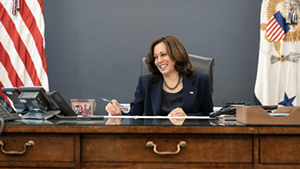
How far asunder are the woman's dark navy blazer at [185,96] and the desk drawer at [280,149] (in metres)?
0.97

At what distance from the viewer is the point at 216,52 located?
285 cm

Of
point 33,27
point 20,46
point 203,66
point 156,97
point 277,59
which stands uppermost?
point 33,27

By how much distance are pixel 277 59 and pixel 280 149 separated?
2113 millimetres

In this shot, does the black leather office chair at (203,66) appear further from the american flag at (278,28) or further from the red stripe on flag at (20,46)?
the red stripe on flag at (20,46)

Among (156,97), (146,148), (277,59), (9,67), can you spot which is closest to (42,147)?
(146,148)

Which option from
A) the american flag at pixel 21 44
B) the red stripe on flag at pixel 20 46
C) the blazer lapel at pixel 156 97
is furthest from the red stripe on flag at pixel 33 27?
the blazer lapel at pixel 156 97

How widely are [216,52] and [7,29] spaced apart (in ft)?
7.32

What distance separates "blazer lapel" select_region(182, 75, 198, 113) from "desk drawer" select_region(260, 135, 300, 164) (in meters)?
0.97

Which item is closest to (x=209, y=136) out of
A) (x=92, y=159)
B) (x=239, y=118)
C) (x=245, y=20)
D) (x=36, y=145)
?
(x=239, y=118)

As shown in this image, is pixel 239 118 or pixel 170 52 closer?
pixel 239 118

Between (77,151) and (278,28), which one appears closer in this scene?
(77,151)

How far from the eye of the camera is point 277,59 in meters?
2.59

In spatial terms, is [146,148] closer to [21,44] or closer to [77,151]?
[77,151]

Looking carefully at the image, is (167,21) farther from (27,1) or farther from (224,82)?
(27,1)
